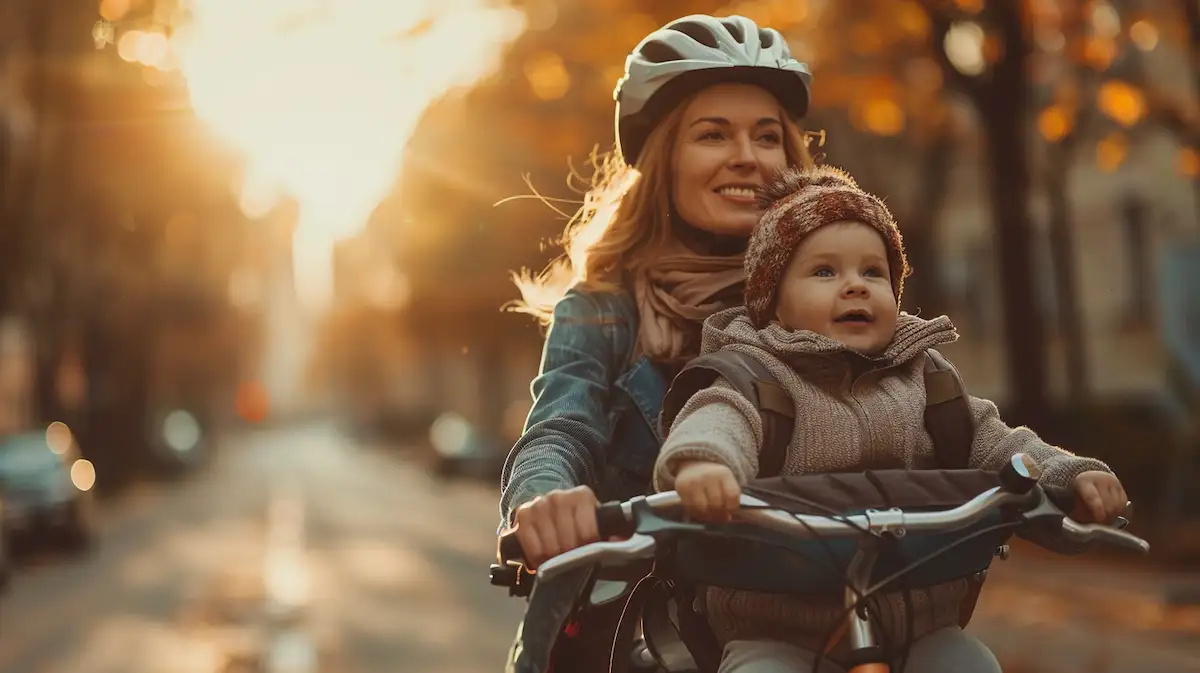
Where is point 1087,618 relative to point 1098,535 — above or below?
below

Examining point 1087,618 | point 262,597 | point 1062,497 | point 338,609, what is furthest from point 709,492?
point 262,597

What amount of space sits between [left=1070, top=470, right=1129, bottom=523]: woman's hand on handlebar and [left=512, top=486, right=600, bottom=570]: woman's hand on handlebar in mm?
839

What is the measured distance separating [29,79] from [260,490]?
16106mm

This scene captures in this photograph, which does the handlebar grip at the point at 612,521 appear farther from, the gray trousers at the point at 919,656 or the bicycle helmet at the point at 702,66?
the bicycle helmet at the point at 702,66

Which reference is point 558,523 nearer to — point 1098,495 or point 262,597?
point 1098,495

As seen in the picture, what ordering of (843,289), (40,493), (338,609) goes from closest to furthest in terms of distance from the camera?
(843,289), (338,609), (40,493)

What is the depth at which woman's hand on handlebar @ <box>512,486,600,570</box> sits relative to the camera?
8.20 feet

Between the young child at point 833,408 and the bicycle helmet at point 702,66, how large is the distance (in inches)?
28.9

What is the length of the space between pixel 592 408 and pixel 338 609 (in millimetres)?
11754

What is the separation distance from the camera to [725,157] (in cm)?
359

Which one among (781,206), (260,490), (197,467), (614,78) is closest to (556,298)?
(781,206)

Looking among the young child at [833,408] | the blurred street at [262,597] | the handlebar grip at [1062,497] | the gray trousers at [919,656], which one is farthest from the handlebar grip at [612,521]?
the blurred street at [262,597]

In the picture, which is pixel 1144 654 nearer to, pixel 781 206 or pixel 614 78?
pixel 614 78

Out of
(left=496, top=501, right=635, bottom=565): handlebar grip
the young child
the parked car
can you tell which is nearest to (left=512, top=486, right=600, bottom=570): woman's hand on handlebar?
(left=496, top=501, right=635, bottom=565): handlebar grip
